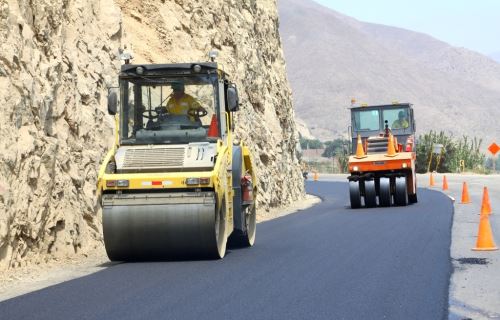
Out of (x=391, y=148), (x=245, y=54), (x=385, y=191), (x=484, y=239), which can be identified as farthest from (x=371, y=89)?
(x=484, y=239)

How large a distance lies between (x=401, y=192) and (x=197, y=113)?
44.3ft

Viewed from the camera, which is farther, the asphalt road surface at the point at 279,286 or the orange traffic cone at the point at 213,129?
the orange traffic cone at the point at 213,129

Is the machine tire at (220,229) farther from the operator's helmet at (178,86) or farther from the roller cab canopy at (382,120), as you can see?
the roller cab canopy at (382,120)

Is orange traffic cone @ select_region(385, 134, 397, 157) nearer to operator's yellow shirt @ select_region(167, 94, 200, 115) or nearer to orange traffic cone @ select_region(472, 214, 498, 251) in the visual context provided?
orange traffic cone @ select_region(472, 214, 498, 251)

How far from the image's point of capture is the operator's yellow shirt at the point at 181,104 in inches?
583

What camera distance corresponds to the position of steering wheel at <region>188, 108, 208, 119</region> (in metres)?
14.8

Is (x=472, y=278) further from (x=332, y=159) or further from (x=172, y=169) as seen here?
(x=332, y=159)

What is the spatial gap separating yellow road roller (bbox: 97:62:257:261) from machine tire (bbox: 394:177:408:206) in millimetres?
11810

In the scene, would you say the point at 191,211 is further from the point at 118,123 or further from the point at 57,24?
the point at 57,24

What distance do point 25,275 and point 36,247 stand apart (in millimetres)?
1388

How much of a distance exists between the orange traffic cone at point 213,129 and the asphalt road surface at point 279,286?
1.99m

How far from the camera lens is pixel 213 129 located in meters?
14.6

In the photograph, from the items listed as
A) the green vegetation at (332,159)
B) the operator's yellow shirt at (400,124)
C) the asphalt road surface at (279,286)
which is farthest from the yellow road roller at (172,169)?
the green vegetation at (332,159)

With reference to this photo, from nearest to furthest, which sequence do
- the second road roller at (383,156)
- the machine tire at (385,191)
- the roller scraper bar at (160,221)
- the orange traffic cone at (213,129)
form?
the roller scraper bar at (160,221)
the orange traffic cone at (213,129)
the machine tire at (385,191)
the second road roller at (383,156)
